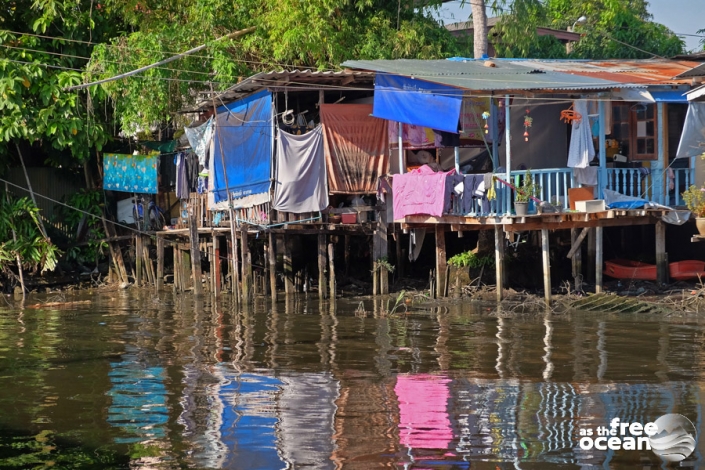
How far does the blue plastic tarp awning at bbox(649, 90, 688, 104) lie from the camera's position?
1672cm

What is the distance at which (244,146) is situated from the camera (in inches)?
774

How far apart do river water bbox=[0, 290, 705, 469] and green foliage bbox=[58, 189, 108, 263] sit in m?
7.14

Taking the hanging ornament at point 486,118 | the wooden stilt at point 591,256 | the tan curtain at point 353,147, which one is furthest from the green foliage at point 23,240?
the wooden stilt at point 591,256

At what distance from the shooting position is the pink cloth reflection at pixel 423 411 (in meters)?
8.70

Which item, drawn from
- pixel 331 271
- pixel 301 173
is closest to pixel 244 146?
pixel 301 173

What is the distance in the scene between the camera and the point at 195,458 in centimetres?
826

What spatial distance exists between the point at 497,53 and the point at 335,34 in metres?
7.15

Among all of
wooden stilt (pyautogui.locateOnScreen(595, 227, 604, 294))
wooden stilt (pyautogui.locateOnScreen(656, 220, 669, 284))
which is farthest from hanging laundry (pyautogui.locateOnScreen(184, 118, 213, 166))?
wooden stilt (pyautogui.locateOnScreen(656, 220, 669, 284))

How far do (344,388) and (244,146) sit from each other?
979 cm

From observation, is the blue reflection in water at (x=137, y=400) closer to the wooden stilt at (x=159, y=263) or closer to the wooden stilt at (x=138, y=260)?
the wooden stilt at (x=159, y=263)

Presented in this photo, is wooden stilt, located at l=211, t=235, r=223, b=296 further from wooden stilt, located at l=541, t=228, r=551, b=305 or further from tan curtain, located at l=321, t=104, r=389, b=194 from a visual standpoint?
wooden stilt, located at l=541, t=228, r=551, b=305

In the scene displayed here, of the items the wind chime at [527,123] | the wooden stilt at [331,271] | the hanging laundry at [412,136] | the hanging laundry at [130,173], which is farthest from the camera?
the hanging laundry at [130,173]

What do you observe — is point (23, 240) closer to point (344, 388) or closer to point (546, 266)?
point (546, 266)

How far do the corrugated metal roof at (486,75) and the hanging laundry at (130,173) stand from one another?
25.2ft
